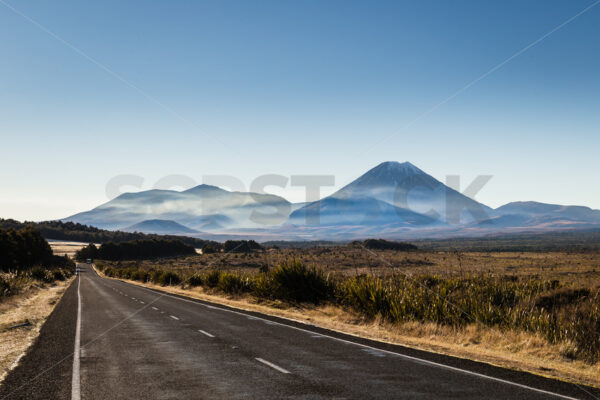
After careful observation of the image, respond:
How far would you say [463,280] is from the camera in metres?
18.6

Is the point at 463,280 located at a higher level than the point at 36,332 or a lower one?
higher

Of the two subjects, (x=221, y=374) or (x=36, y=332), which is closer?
(x=221, y=374)

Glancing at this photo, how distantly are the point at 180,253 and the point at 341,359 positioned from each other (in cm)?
15326

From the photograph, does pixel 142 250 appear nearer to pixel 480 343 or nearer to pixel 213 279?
pixel 213 279

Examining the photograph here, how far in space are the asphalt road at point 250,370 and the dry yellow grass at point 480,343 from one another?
860 millimetres

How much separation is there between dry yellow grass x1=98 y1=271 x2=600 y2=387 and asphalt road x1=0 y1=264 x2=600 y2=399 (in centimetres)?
86

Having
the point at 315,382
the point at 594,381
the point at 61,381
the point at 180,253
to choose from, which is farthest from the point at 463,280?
the point at 180,253

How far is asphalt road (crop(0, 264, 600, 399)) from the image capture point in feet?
27.3

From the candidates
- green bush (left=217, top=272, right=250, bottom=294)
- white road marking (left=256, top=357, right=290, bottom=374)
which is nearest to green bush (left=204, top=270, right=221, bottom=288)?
green bush (left=217, top=272, right=250, bottom=294)

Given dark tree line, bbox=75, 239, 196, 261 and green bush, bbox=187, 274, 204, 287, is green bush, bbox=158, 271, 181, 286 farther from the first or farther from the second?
dark tree line, bbox=75, 239, 196, 261

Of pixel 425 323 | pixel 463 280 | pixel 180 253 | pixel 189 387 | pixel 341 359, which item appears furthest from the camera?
pixel 180 253

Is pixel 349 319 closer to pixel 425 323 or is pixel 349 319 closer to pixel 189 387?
pixel 425 323

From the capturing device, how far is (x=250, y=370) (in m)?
9.98

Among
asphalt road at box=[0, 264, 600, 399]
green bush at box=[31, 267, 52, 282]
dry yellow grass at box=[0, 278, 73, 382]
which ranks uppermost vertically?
asphalt road at box=[0, 264, 600, 399]
